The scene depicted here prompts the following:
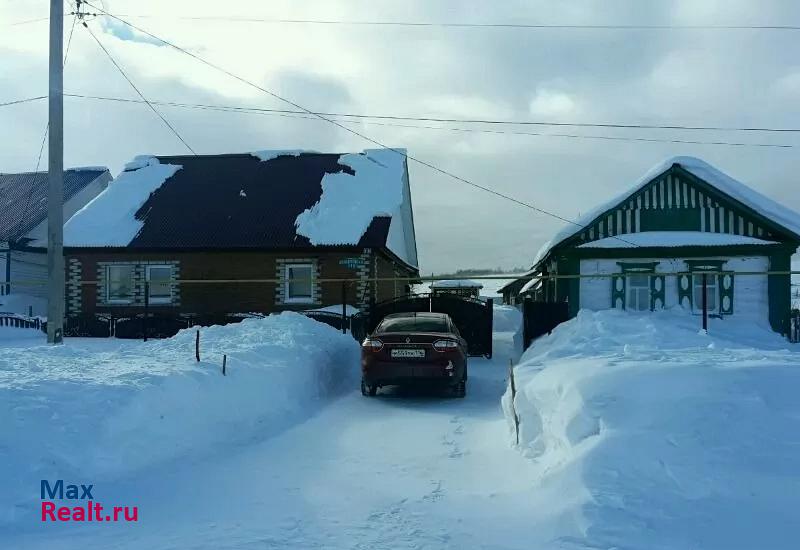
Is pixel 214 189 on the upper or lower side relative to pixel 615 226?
upper

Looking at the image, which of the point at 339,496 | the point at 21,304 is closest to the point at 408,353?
the point at 339,496

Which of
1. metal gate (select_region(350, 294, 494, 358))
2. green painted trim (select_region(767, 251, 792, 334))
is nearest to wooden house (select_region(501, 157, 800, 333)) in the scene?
green painted trim (select_region(767, 251, 792, 334))

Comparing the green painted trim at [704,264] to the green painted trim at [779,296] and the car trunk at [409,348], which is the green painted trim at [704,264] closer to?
the green painted trim at [779,296]

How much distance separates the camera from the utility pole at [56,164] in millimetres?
11500

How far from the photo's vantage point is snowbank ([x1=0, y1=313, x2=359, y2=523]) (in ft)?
17.0

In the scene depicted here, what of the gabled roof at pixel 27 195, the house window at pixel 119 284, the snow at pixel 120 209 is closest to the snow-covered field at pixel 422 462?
the house window at pixel 119 284

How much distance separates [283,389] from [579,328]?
22.2 ft

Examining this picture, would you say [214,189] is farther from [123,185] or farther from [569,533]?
[569,533]

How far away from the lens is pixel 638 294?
19.5 m

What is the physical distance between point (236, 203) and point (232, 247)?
128 inches

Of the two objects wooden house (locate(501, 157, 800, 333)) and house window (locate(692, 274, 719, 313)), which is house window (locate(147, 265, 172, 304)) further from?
house window (locate(692, 274, 719, 313))

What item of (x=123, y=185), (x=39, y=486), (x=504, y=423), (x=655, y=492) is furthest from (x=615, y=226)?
(x=123, y=185)

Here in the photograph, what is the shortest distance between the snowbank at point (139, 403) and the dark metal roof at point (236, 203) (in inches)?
457

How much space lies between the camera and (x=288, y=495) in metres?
5.05
